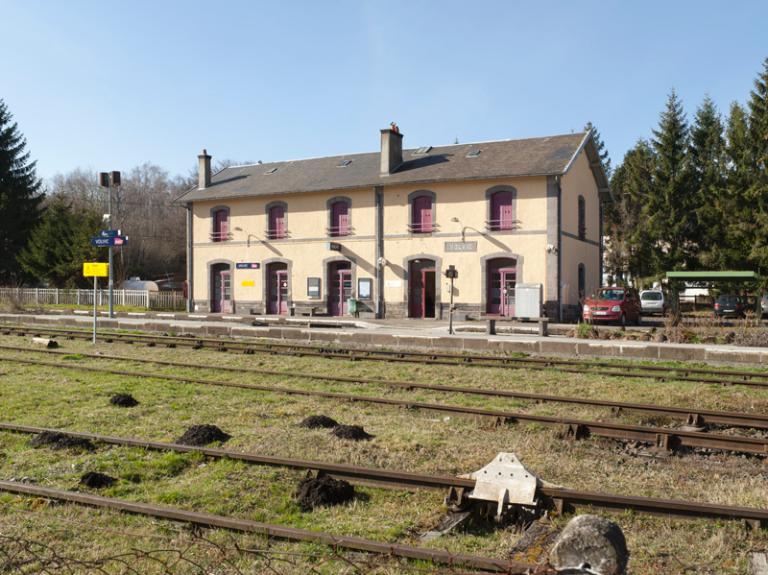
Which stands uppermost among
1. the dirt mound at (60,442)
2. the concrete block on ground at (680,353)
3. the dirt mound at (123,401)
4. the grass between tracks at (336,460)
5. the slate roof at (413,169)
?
the slate roof at (413,169)

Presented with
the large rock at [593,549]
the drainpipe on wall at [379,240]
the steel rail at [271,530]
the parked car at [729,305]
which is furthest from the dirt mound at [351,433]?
the parked car at [729,305]

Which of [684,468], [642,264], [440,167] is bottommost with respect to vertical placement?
[684,468]

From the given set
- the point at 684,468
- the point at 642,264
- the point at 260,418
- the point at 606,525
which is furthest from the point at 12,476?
the point at 642,264

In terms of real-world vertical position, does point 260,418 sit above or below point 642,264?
below

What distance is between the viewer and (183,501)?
18.3 feet

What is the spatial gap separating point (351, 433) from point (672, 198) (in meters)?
41.8

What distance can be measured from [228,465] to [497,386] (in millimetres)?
6768

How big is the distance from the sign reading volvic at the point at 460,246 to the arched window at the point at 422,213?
1.13 meters

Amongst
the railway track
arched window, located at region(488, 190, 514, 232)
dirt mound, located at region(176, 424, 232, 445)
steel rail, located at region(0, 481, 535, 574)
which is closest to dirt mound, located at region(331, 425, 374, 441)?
dirt mound, located at region(176, 424, 232, 445)

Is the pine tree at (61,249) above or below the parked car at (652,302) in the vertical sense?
above

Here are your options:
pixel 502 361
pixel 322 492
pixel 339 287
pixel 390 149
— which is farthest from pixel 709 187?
pixel 322 492

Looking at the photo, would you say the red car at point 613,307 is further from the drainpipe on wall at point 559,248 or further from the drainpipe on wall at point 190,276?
the drainpipe on wall at point 190,276

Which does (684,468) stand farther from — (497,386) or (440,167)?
(440,167)

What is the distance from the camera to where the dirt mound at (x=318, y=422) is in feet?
27.6
